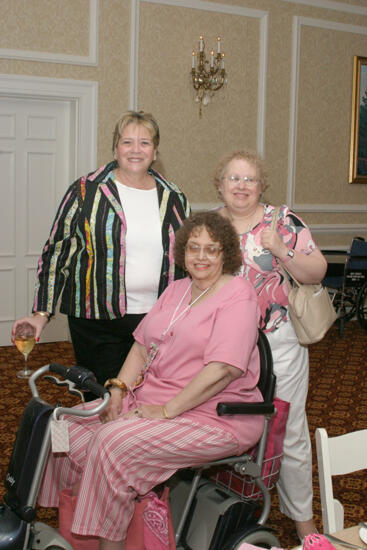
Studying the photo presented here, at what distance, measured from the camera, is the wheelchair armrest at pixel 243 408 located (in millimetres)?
2111

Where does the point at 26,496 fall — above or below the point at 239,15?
below

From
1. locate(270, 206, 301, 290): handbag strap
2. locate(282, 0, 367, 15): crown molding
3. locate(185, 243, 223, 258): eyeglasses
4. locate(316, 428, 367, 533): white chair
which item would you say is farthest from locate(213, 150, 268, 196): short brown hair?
locate(282, 0, 367, 15): crown molding

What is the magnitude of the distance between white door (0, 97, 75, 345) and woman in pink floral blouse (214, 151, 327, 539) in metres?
3.57

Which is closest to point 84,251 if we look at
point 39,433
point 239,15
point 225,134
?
point 39,433

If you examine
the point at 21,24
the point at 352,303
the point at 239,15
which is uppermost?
the point at 239,15

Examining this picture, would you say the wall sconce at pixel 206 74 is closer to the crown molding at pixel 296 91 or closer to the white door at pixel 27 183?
the crown molding at pixel 296 91

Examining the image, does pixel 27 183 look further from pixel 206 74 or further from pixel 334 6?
pixel 334 6

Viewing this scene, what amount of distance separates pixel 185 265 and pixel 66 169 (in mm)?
3797

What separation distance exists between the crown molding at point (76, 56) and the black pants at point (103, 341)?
349cm

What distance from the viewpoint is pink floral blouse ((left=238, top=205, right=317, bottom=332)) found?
246 cm

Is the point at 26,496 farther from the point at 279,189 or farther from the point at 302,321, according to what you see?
the point at 279,189

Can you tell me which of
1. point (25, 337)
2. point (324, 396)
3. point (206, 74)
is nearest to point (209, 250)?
point (25, 337)

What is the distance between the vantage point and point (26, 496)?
1.93m

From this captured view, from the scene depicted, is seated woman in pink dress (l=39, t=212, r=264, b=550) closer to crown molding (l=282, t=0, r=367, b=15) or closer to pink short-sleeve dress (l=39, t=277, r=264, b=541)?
pink short-sleeve dress (l=39, t=277, r=264, b=541)
